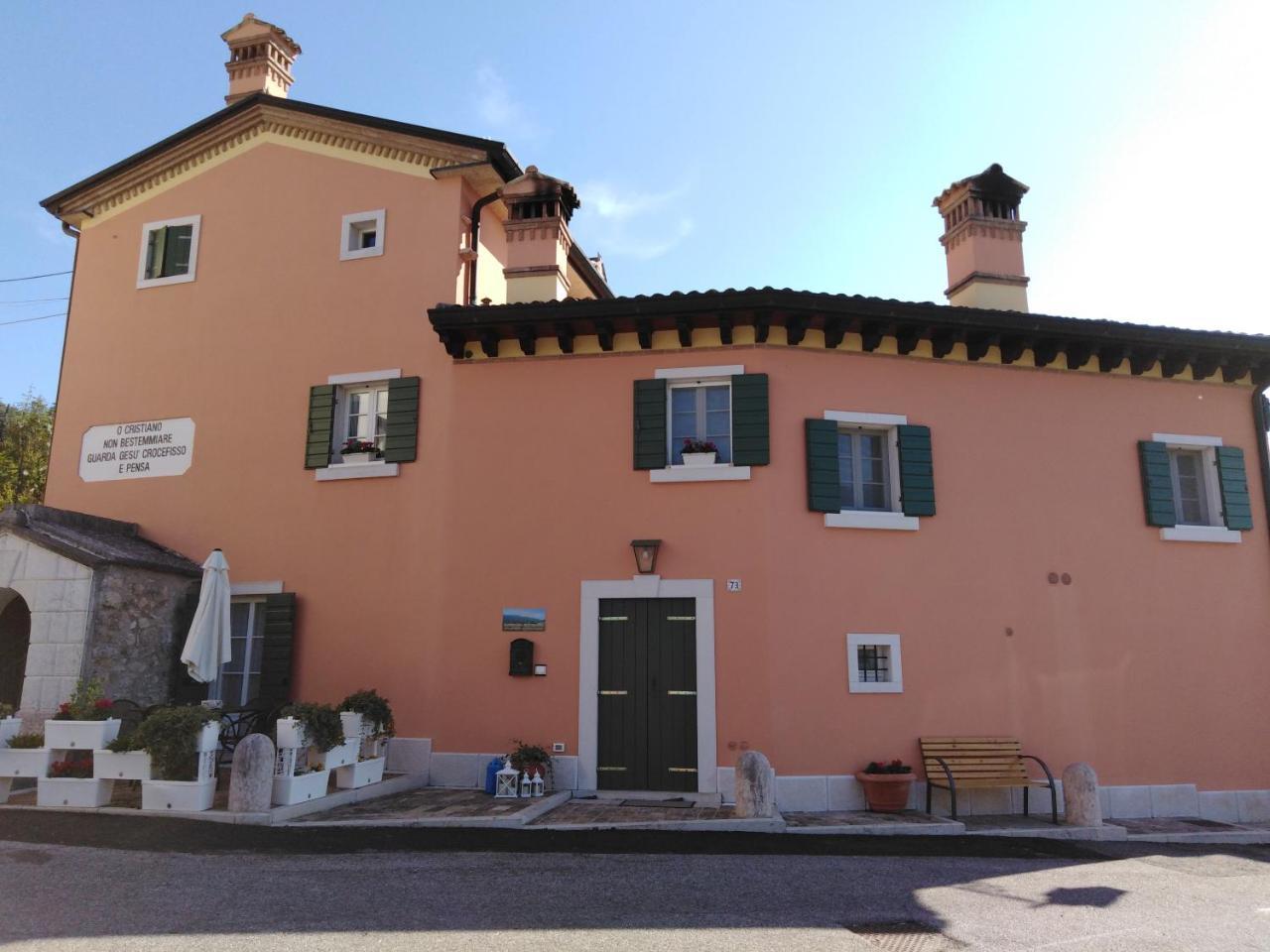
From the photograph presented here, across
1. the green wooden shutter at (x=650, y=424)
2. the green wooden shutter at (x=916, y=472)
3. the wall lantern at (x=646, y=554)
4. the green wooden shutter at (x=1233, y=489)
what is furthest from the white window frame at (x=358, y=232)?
the green wooden shutter at (x=1233, y=489)

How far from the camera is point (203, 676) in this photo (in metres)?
9.89

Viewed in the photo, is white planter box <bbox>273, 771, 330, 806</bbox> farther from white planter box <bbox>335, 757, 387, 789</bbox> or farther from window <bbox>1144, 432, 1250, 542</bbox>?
window <bbox>1144, 432, 1250, 542</bbox>

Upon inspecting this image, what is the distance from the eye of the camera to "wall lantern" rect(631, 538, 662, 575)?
34.0 ft

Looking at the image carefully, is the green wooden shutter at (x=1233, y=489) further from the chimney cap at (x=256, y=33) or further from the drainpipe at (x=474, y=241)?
the chimney cap at (x=256, y=33)

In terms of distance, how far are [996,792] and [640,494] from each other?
5105mm

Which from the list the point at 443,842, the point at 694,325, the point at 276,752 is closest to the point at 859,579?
the point at 694,325

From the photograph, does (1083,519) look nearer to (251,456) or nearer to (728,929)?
(728,929)

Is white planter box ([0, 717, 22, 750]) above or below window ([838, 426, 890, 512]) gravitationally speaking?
below

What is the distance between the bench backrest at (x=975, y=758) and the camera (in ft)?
32.3

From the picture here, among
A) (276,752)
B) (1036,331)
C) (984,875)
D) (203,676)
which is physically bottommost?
(984,875)

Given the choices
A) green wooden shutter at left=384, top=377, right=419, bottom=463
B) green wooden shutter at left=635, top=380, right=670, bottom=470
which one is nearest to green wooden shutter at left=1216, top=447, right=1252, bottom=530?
green wooden shutter at left=635, top=380, right=670, bottom=470

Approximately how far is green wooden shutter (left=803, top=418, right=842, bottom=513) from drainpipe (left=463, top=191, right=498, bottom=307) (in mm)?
4725

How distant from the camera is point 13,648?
12.1 metres

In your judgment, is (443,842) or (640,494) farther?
(640,494)
